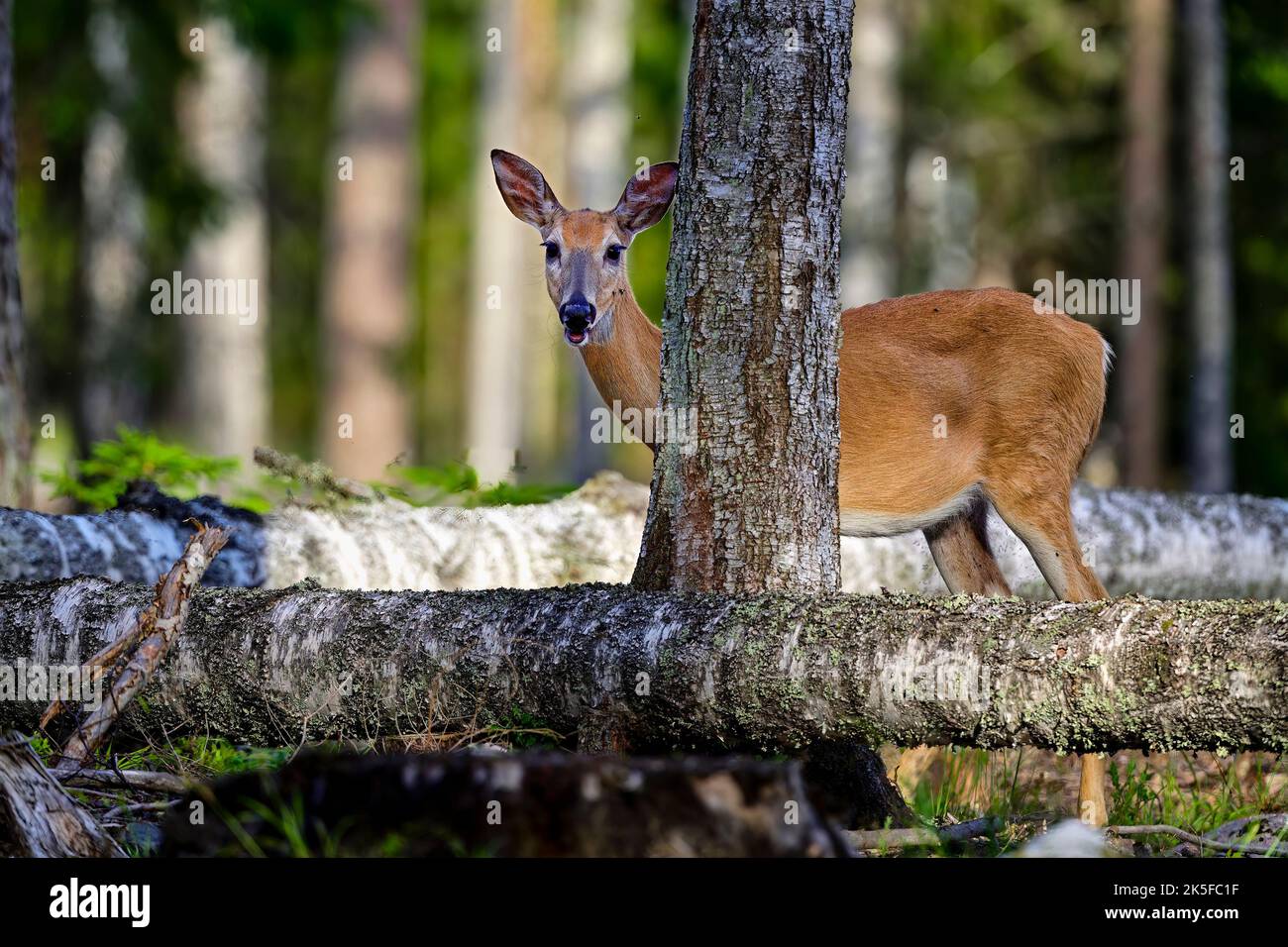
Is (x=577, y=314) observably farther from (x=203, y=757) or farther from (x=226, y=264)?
(x=226, y=264)

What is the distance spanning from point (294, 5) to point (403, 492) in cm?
869

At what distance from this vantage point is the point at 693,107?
493cm

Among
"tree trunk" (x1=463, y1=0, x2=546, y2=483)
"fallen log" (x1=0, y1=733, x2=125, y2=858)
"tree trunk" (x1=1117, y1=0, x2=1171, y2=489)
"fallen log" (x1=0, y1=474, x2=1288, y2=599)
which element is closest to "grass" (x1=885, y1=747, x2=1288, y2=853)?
"fallen log" (x1=0, y1=474, x2=1288, y2=599)

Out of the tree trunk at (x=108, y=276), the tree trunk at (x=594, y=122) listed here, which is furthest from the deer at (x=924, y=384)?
the tree trunk at (x=594, y=122)

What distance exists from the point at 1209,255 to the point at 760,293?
551 inches

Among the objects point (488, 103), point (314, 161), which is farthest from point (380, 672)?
point (314, 161)

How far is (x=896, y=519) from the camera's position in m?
6.42

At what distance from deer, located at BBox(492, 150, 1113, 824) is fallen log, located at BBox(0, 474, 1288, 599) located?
43.5 inches

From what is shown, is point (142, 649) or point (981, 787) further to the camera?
point (981, 787)

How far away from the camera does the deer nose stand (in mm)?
6148

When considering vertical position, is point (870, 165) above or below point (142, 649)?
above

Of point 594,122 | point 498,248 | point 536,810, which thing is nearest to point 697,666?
point 536,810

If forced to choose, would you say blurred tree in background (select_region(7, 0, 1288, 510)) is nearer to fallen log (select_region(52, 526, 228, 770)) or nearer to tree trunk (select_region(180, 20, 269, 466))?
tree trunk (select_region(180, 20, 269, 466))
